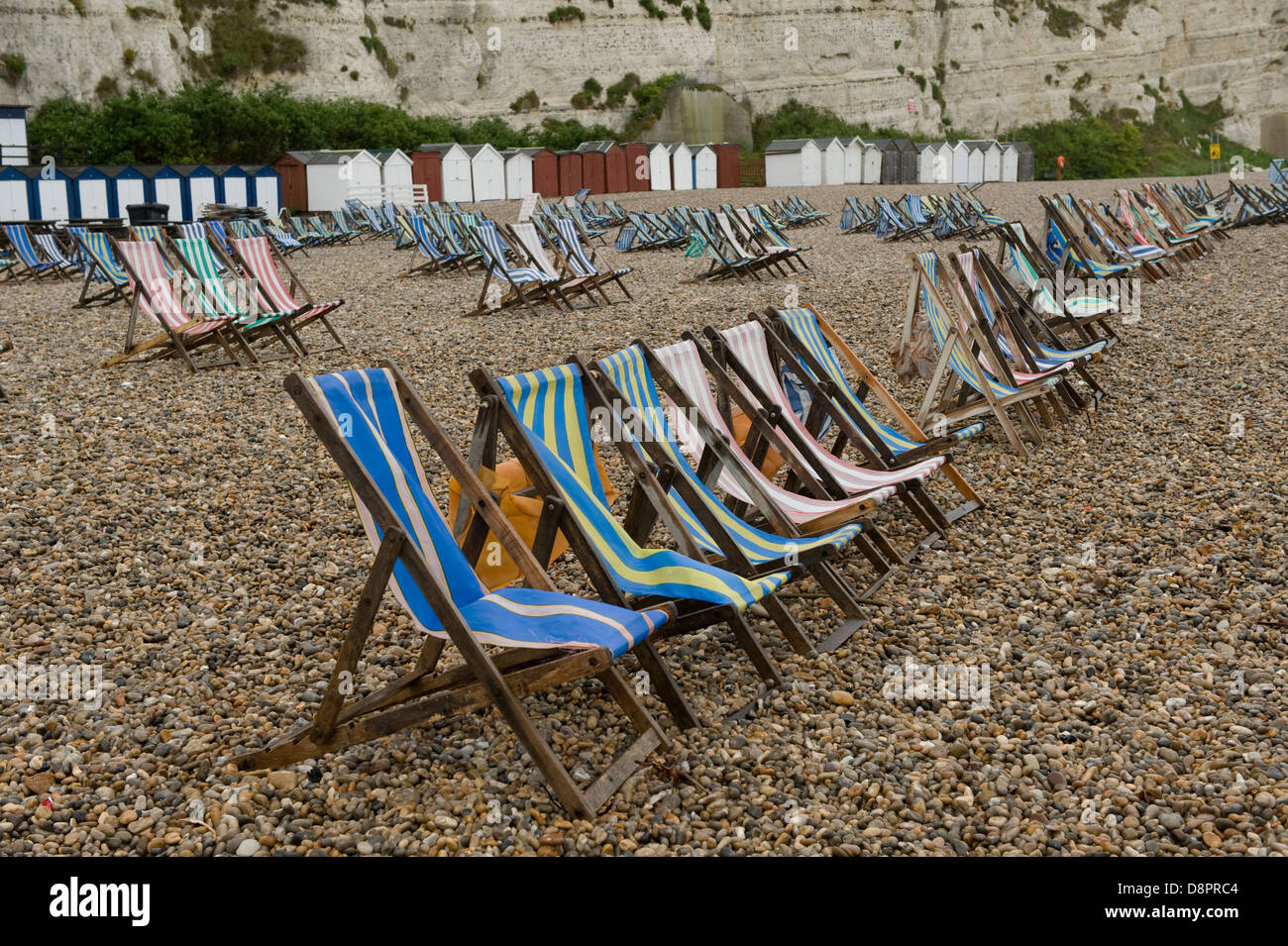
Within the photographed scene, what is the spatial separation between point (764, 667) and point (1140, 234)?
12.1 metres

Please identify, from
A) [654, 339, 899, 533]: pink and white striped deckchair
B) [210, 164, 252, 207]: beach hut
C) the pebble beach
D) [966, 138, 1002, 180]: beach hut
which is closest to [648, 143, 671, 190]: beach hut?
[966, 138, 1002, 180]: beach hut

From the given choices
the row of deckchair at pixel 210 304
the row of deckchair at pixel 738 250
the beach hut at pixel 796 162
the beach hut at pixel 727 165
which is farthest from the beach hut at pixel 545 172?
the row of deckchair at pixel 210 304

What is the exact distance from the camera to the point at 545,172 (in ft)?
142

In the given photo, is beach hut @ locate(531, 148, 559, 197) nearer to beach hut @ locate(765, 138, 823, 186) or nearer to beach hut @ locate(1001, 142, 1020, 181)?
beach hut @ locate(765, 138, 823, 186)

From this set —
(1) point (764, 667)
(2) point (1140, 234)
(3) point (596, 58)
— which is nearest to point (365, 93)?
(3) point (596, 58)

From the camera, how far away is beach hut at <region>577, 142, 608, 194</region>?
146 feet

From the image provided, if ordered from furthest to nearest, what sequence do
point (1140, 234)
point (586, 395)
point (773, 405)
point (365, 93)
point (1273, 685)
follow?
point (365, 93) → point (1140, 234) → point (773, 405) → point (586, 395) → point (1273, 685)

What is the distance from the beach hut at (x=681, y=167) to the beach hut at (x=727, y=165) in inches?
44.4

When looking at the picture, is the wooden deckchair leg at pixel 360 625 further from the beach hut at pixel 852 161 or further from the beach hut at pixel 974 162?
the beach hut at pixel 974 162

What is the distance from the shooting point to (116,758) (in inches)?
112

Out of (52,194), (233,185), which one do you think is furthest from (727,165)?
(52,194)

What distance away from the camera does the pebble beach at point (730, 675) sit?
8.37ft

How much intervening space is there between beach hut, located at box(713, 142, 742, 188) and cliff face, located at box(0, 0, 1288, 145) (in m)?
10.1

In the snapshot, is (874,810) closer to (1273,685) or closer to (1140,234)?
(1273,685)
